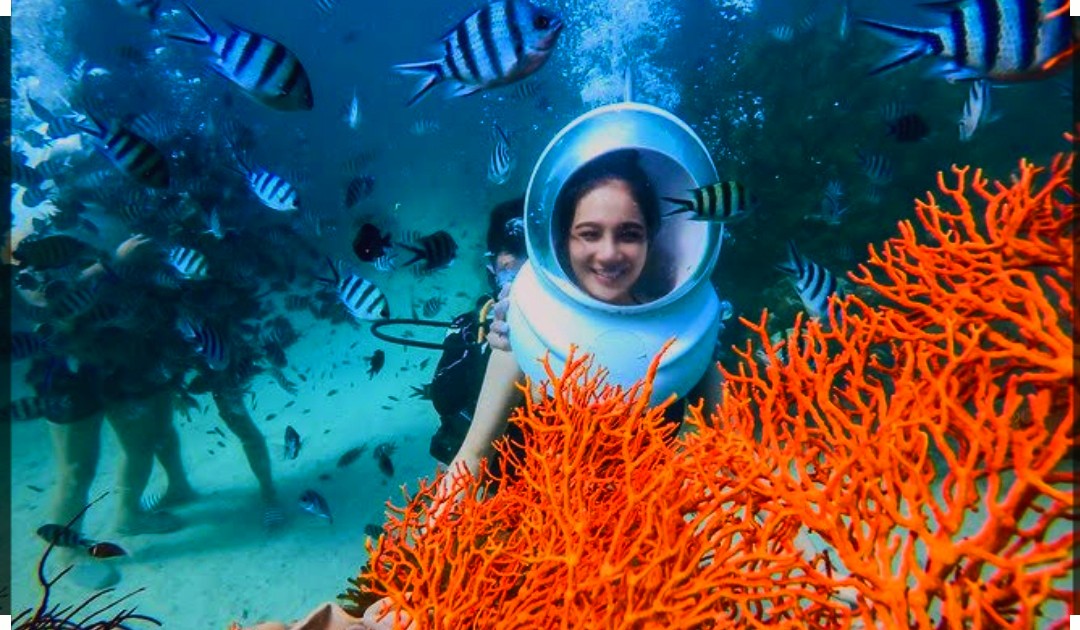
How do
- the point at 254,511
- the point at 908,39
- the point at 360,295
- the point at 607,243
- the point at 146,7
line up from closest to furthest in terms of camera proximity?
the point at 908,39
the point at 607,243
the point at 360,295
the point at 146,7
the point at 254,511

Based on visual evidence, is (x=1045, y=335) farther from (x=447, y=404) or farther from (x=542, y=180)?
(x=447, y=404)

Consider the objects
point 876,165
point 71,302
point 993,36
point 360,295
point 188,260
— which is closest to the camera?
point 993,36

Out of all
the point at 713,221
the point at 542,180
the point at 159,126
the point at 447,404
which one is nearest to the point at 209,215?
the point at 159,126

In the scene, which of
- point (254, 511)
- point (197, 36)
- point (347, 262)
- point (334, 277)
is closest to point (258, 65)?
point (197, 36)

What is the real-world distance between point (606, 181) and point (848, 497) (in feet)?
6.94

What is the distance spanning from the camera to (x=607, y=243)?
313 centimetres

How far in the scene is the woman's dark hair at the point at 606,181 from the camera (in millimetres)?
3145

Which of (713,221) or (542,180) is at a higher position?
(542,180)

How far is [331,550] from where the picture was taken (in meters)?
7.77

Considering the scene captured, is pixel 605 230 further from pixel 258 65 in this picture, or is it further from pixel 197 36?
pixel 197 36

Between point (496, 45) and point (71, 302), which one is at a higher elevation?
point (496, 45)

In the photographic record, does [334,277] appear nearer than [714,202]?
No

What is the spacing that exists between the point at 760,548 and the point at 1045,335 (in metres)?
0.87

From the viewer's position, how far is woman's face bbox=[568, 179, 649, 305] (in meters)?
3.13
